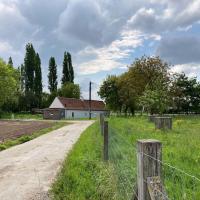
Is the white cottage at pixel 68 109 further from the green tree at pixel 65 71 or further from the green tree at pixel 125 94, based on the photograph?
the green tree at pixel 65 71

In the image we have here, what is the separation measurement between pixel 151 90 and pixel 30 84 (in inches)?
2074

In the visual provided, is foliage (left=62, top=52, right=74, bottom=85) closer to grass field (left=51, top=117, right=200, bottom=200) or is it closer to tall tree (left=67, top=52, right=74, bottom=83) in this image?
tall tree (left=67, top=52, right=74, bottom=83)

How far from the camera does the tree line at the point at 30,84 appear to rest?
88.4m

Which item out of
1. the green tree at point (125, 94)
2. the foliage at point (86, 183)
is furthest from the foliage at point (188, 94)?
the foliage at point (86, 183)

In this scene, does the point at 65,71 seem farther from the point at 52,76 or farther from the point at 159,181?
the point at 159,181

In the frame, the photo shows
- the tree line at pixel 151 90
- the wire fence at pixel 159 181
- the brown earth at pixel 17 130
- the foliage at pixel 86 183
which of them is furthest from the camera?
the tree line at pixel 151 90

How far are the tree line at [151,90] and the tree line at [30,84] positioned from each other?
21.5 m

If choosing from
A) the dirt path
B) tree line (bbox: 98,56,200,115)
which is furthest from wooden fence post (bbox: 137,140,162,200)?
tree line (bbox: 98,56,200,115)

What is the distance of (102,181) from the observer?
788 centimetres

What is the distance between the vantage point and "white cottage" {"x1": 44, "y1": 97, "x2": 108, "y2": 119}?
8475 cm

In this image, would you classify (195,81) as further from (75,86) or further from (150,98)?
(75,86)

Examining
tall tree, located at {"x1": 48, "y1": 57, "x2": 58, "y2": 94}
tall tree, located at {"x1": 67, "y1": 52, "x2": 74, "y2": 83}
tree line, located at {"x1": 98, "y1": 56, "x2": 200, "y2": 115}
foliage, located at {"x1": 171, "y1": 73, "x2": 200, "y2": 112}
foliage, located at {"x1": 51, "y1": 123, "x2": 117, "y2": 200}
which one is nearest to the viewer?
foliage, located at {"x1": 51, "y1": 123, "x2": 117, "y2": 200}

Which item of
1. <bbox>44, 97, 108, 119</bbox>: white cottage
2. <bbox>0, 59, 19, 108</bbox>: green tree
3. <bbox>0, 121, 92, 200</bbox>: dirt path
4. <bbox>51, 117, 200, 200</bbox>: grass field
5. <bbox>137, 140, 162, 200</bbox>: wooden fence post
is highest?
<bbox>0, 59, 19, 108</bbox>: green tree

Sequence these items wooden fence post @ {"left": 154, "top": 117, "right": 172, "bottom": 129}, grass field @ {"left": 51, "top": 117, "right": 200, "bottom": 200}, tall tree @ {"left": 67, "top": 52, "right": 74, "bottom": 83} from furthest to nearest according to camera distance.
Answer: tall tree @ {"left": 67, "top": 52, "right": 74, "bottom": 83}, wooden fence post @ {"left": 154, "top": 117, "right": 172, "bottom": 129}, grass field @ {"left": 51, "top": 117, "right": 200, "bottom": 200}
